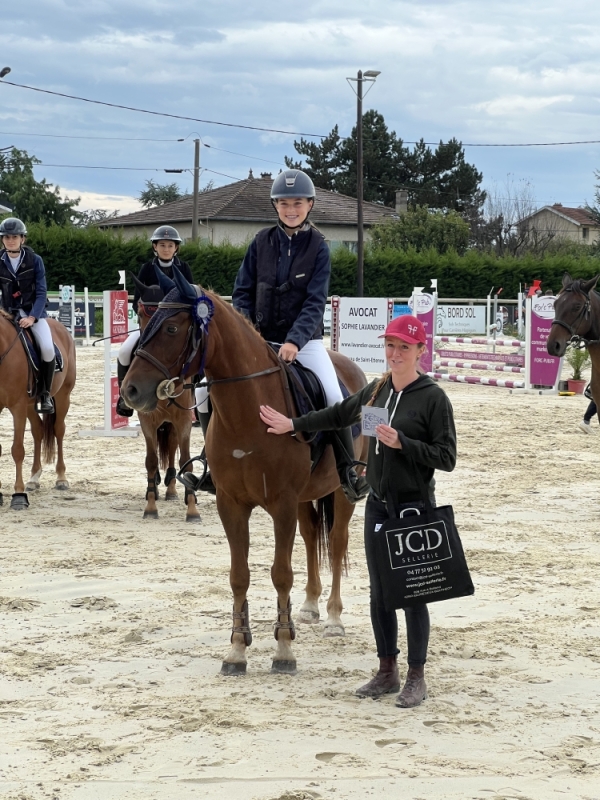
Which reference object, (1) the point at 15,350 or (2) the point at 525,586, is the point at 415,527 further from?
(1) the point at 15,350

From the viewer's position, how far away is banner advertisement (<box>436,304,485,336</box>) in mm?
32706

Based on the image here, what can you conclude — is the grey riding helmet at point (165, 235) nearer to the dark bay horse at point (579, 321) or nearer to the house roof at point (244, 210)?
the dark bay horse at point (579, 321)

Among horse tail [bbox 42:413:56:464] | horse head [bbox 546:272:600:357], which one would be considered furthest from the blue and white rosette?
horse head [bbox 546:272:600:357]

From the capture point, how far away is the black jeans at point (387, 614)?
444 centimetres

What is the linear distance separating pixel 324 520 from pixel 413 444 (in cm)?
181

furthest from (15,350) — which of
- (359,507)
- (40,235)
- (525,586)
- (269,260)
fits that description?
(40,235)

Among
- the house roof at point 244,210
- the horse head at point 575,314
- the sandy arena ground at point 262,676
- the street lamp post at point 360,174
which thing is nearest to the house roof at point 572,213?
the house roof at point 244,210

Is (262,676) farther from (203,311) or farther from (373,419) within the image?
(203,311)

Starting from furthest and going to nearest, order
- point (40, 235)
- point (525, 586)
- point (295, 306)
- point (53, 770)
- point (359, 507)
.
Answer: point (40, 235) < point (359, 507) < point (525, 586) < point (295, 306) < point (53, 770)

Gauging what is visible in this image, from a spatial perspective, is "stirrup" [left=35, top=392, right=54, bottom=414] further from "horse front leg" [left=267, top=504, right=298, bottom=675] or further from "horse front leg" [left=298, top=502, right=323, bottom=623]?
"horse front leg" [left=267, top=504, right=298, bottom=675]

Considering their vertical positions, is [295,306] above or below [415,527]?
above

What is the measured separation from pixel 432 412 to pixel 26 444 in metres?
9.62

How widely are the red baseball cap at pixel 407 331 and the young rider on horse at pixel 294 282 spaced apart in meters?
1.02

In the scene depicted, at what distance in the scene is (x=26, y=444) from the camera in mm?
12984
